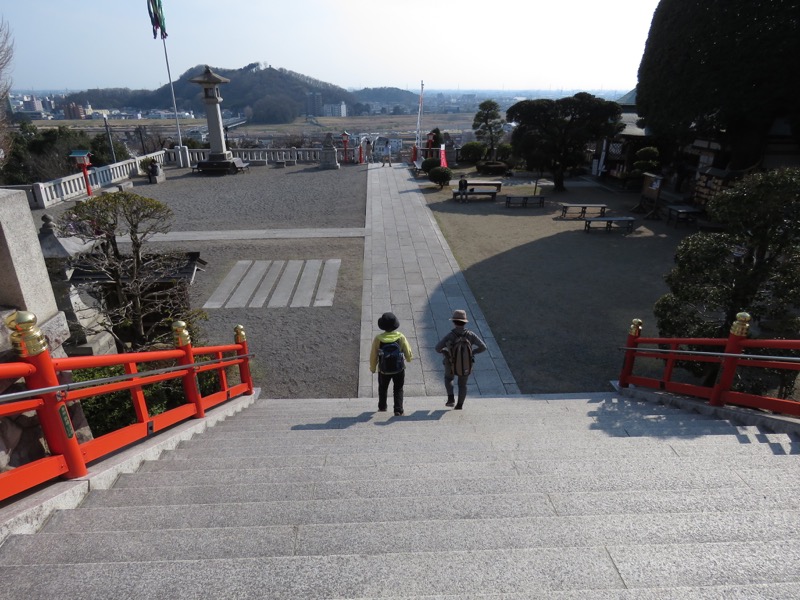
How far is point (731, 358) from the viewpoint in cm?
494

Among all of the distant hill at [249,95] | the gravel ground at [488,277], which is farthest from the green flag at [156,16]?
the distant hill at [249,95]

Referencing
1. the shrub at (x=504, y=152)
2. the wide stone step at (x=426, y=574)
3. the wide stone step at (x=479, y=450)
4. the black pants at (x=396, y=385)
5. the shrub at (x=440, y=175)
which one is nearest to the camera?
the wide stone step at (x=426, y=574)

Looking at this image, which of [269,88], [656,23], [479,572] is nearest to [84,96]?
[269,88]

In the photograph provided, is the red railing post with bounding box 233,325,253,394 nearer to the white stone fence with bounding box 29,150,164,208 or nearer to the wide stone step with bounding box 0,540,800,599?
the wide stone step with bounding box 0,540,800,599

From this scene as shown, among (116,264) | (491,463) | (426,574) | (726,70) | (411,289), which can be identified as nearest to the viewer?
(426,574)

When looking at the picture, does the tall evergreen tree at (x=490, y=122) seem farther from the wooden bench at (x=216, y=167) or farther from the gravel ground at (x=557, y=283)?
the wooden bench at (x=216, y=167)

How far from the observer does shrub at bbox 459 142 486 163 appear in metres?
31.2

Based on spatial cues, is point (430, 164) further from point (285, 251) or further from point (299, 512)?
point (299, 512)

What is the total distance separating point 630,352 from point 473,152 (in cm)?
2693

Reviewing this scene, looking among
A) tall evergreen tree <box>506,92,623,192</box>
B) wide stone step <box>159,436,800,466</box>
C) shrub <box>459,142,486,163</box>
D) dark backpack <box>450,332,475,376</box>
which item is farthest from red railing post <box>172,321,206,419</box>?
shrub <box>459,142,486,163</box>

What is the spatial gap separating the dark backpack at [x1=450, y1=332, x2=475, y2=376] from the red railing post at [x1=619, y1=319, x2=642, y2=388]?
2.26 m

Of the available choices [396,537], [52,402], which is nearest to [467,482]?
[396,537]

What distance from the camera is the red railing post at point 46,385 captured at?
249 centimetres

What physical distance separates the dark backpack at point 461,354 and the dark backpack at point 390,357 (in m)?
0.71
